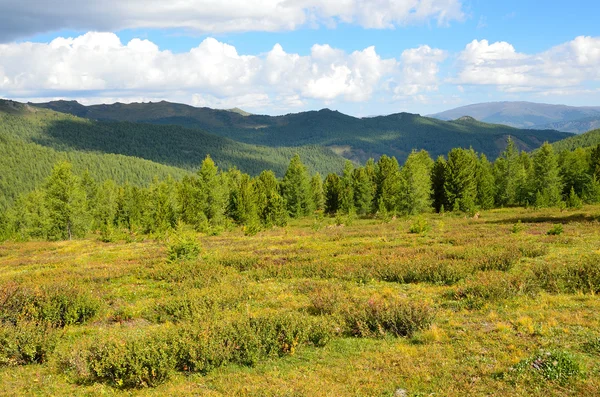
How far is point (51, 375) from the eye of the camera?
9812 millimetres

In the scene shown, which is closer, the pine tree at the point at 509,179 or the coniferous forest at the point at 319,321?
the coniferous forest at the point at 319,321

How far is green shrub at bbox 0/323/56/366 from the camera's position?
1045 centimetres

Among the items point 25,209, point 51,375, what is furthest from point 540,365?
point 25,209

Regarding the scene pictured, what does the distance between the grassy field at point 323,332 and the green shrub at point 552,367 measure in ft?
0.10

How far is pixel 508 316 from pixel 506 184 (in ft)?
236

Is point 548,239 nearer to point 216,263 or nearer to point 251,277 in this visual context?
point 251,277

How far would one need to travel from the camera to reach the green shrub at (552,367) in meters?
8.16

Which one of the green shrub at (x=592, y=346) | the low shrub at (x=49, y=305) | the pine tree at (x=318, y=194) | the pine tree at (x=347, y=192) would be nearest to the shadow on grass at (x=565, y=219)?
the pine tree at (x=347, y=192)

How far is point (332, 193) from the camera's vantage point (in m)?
84.2

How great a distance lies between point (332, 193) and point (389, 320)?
72495 mm

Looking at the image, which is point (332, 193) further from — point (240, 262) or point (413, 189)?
point (240, 262)

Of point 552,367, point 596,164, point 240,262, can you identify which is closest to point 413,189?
point 596,164

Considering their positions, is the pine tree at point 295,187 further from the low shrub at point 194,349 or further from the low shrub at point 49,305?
the low shrub at point 194,349

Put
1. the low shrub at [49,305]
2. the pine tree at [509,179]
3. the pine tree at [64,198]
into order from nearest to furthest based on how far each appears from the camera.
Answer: the low shrub at [49,305], the pine tree at [64,198], the pine tree at [509,179]
